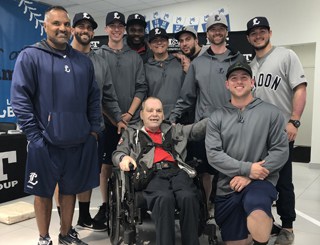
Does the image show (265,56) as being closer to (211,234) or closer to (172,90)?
(172,90)

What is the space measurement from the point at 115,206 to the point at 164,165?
47cm

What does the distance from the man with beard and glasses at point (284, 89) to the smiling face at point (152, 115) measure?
Answer: 2.60 ft

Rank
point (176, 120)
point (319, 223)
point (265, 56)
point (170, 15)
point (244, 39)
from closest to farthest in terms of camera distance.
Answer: point (265, 56), point (176, 120), point (319, 223), point (244, 39), point (170, 15)

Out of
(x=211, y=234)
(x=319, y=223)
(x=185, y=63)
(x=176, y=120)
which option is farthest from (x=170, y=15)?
(x=211, y=234)

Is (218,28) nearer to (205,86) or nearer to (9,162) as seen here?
(205,86)

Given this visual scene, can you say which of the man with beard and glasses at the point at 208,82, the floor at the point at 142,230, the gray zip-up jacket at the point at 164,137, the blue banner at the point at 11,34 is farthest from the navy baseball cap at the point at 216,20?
the blue banner at the point at 11,34

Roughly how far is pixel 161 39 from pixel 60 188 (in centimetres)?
150

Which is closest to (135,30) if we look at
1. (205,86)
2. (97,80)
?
(97,80)

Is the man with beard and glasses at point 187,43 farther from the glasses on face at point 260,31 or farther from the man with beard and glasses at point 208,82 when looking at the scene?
the glasses on face at point 260,31

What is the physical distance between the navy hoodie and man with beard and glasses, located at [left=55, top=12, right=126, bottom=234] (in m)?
0.40

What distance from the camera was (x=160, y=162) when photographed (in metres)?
2.36

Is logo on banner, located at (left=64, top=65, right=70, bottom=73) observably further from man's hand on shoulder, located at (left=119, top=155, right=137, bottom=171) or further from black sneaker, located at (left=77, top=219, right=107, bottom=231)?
black sneaker, located at (left=77, top=219, right=107, bottom=231)

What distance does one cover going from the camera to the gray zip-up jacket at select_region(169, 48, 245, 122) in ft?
8.49

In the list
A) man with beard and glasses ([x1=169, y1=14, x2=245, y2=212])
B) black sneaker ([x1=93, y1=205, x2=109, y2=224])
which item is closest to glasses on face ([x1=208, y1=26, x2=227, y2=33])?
man with beard and glasses ([x1=169, y1=14, x2=245, y2=212])
